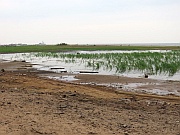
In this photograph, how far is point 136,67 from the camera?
83.3ft

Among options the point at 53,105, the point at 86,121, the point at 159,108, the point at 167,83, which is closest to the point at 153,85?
the point at 167,83

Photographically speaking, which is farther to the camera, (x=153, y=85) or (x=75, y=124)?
(x=153, y=85)

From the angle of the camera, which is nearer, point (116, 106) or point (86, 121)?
point (86, 121)

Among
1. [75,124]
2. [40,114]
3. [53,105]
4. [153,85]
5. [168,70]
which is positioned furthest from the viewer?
[168,70]

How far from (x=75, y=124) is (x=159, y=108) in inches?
132

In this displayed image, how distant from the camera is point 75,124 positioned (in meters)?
6.24

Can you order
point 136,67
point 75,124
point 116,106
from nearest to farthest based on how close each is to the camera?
point 75,124
point 116,106
point 136,67

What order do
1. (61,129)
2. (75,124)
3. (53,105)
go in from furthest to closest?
(53,105) → (75,124) → (61,129)

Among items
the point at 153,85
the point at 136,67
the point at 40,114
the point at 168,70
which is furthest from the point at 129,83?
the point at 40,114

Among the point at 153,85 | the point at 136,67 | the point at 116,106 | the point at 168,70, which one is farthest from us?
the point at 136,67

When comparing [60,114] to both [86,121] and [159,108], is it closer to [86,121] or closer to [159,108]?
[86,121]

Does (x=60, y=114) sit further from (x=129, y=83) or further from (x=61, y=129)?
(x=129, y=83)

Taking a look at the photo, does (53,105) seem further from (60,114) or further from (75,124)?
(75,124)

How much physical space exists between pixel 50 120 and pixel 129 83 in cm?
1084
